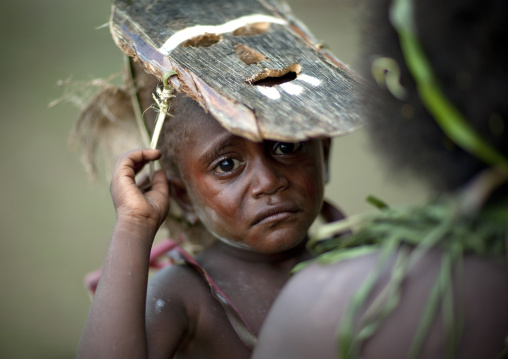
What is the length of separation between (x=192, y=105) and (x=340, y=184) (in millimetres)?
2949

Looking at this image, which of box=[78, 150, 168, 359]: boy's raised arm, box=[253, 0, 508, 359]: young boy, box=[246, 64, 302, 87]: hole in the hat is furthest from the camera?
box=[246, 64, 302, 87]: hole in the hat

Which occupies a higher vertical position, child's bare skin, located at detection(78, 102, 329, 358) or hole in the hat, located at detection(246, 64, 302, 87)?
hole in the hat, located at detection(246, 64, 302, 87)

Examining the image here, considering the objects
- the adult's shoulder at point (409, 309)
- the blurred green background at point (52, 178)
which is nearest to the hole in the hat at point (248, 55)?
the adult's shoulder at point (409, 309)

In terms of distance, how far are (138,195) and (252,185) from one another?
12.0 inches

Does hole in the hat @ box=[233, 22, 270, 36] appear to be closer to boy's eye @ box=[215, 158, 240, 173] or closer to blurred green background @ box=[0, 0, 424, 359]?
boy's eye @ box=[215, 158, 240, 173]

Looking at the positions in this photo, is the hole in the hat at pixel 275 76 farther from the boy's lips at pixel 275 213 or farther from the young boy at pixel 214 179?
the boy's lips at pixel 275 213

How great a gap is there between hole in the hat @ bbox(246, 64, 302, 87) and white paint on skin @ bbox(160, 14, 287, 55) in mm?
241

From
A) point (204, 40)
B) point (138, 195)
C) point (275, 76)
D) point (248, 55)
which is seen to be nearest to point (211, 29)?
point (204, 40)

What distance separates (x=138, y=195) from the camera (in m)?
1.45

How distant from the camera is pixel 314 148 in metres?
1.67

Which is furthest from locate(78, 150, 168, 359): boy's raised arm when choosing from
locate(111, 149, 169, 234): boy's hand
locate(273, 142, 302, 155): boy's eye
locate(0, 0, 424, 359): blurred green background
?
locate(0, 0, 424, 359): blurred green background

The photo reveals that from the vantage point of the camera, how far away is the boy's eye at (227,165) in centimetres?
155

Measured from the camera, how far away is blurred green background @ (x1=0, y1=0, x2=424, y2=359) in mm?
3602

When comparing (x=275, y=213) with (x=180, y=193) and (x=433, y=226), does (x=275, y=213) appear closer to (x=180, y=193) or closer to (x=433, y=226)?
(x=180, y=193)
